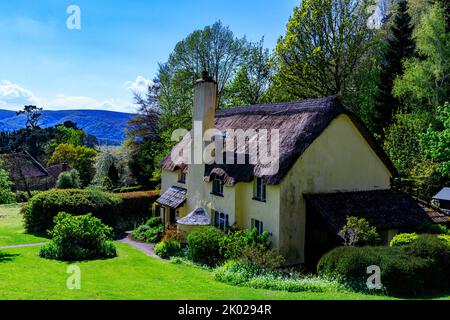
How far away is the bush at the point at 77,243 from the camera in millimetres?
21078

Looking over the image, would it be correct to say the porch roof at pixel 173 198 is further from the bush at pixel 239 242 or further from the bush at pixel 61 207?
the bush at pixel 239 242

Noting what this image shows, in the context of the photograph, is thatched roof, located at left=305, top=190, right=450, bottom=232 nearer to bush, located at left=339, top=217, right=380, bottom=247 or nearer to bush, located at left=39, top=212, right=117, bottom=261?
bush, located at left=339, top=217, right=380, bottom=247

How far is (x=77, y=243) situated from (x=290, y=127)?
503 inches

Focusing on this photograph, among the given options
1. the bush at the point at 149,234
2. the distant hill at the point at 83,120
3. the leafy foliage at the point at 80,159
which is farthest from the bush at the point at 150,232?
the distant hill at the point at 83,120

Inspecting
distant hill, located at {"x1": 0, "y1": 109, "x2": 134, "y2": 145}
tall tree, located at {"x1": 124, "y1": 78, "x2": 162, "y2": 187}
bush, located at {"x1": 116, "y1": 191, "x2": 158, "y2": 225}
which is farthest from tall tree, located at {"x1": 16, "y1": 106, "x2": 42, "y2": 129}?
bush, located at {"x1": 116, "y1": 191, "x2": 158, "y2": 225}

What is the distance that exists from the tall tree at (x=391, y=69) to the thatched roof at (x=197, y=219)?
65.1 ft

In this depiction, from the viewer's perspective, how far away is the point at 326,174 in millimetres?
21422

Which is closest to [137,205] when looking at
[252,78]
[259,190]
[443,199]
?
[259,190]

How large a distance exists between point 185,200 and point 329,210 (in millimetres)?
10952

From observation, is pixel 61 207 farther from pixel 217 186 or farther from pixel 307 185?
pixel 307 185

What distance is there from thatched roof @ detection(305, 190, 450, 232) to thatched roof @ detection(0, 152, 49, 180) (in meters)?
42.0

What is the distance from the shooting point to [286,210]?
66.0 ft

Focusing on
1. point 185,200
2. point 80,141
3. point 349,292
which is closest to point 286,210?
point 349,292

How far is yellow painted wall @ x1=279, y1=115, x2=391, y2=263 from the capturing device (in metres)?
20.2
